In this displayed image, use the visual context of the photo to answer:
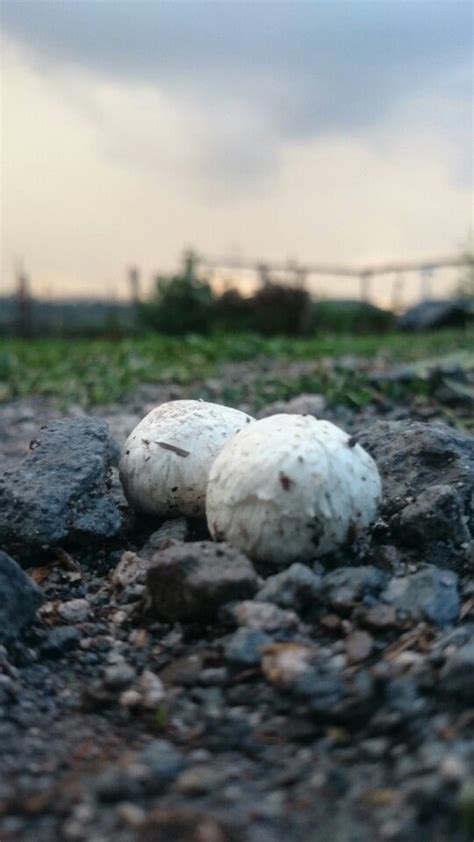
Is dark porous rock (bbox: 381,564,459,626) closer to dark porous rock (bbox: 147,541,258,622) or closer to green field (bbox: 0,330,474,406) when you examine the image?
dark porous rock (bbox: 147,541,258,622)

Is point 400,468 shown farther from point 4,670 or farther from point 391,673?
point 4,670

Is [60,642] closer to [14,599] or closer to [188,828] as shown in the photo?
[14,599]

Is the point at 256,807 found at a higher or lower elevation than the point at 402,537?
lower

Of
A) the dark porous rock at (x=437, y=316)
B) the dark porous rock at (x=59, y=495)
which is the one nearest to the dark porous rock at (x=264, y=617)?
the dark porous rock at (x=59, y=495)

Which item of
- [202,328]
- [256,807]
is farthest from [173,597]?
[202,328]

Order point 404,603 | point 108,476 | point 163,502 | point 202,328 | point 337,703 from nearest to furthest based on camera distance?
point 337,703 < point 404,603 < point 163,502 < point 108,476 < point 202,328

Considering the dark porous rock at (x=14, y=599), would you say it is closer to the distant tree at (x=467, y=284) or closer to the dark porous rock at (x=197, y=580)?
the dark porous rock at (x=197, y=580)

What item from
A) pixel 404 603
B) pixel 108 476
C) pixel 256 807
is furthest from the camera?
pixel 108 476
